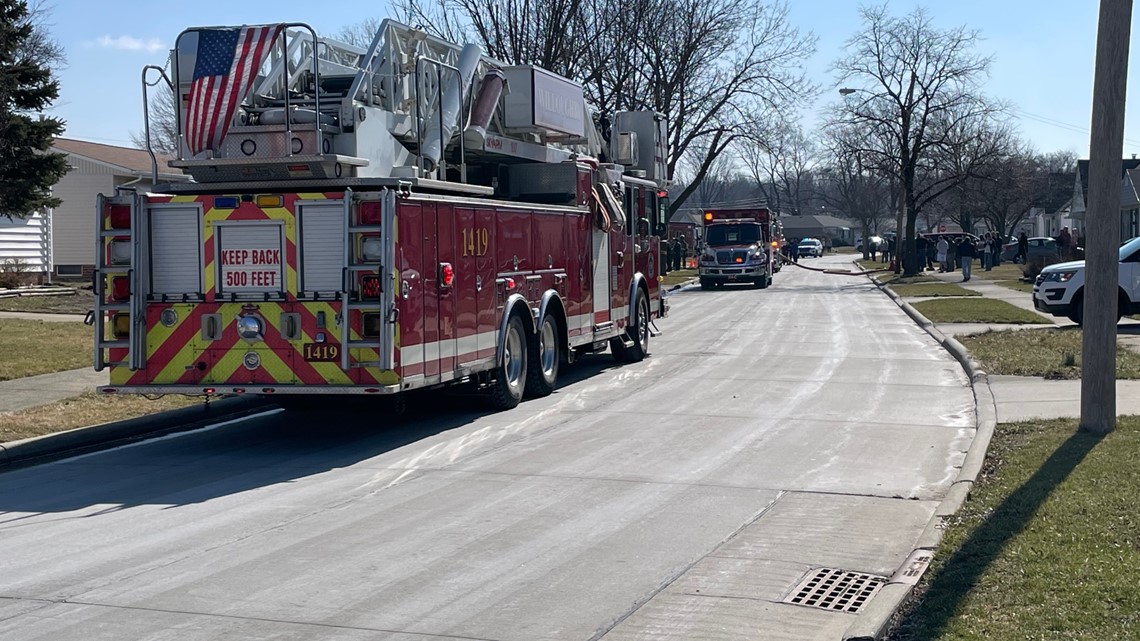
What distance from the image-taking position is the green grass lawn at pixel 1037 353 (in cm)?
1533

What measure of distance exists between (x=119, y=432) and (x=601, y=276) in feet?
22.3

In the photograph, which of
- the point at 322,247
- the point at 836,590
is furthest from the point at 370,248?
the point at 836,590

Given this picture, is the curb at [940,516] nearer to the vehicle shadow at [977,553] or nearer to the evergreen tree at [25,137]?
the vehicle shadow at [977,553]

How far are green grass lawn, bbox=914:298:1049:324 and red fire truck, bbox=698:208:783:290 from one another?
11.8 m

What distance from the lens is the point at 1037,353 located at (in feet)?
57.3

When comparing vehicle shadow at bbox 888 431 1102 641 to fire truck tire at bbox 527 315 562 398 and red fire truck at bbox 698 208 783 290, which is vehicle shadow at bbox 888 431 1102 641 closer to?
fire truck tire at bbox 527 315 562 398

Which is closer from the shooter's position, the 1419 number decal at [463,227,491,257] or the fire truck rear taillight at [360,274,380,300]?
the fire truck rear taillight at [360,274,380,300]

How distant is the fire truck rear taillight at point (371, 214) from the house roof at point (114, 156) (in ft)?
104

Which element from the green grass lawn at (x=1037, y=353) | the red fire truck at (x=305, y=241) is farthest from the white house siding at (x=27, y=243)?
the green grass lawn at (x=1037, y=353)

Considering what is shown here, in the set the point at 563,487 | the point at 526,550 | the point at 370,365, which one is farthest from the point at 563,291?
the point at 526,550

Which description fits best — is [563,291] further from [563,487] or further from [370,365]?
[563,487]

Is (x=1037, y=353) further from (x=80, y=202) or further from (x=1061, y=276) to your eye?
(x=80, y=202)

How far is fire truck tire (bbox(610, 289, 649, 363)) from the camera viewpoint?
18.5 m

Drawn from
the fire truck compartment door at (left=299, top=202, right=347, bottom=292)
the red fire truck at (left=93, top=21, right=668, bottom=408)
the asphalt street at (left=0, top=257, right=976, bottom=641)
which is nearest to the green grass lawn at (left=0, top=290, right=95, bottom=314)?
the asphalt street at (left=0, top=257, right=976, bottom=641)
